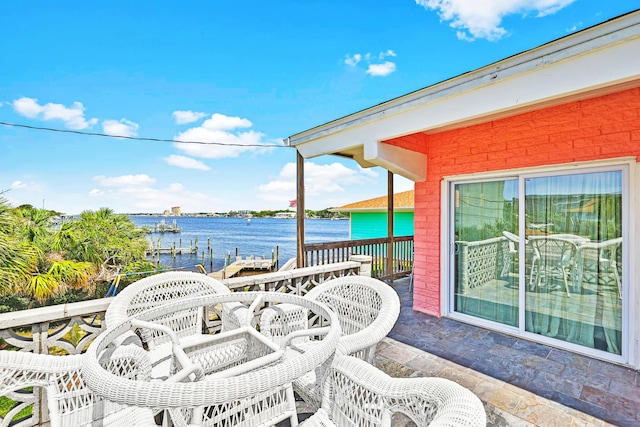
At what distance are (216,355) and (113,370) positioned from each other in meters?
0.50

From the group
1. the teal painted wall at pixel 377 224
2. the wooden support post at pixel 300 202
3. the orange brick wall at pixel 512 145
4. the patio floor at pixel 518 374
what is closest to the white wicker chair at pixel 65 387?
the patio floor at pixel 518 374

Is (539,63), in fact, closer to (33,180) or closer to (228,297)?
(228,297)

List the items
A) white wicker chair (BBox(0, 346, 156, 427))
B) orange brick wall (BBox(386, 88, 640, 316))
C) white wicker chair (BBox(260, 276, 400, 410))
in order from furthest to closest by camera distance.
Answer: orange brick wall (BBox(386, 88, 640, 316)) → white wicker chair (BBox(260, 276, 400, 410)) → white wicker chair (BBox(0, 346, 156, 427))

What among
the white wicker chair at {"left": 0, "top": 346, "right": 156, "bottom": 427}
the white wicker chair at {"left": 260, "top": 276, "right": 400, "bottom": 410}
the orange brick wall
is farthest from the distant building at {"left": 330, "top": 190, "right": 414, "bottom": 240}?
the white wicker chair at {"left": 0, "top": 346, "right": 156, "bottom": 427}

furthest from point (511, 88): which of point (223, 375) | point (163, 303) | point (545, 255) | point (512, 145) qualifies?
point (163, 303)

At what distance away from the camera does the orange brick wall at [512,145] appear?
273 cm

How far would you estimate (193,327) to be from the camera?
2270 millimetres

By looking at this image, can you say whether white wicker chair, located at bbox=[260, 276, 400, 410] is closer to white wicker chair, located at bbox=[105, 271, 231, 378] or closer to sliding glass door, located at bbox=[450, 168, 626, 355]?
white wicker chair, located at bbox=[105, 271, 231, 378]

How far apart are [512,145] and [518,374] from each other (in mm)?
2319

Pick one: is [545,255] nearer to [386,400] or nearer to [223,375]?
[386,400]

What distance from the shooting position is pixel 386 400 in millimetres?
1209

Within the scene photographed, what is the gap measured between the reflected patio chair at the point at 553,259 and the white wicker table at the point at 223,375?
110 inches

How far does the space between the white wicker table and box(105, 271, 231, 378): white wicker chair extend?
0.44 feet

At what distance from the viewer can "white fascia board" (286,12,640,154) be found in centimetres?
185
